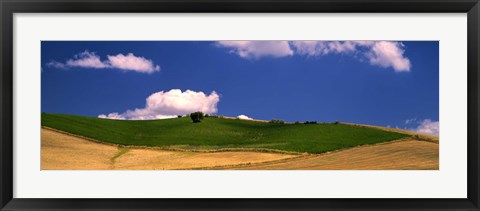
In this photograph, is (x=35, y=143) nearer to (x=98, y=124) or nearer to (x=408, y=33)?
(x=98, y=124)

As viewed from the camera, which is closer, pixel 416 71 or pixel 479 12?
pixel 479 12

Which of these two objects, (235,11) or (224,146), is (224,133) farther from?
(235,11)

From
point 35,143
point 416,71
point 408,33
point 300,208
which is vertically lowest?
point 300,208

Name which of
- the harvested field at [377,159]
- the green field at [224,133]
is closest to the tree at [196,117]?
the green field at [224,133]

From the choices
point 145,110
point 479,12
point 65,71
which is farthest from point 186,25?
point 479,12

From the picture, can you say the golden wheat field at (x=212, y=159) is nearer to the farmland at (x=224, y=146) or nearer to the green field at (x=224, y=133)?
the farmland at (x=224, y=146)

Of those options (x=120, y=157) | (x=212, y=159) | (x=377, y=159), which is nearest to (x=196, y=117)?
(x=212, y=159)
